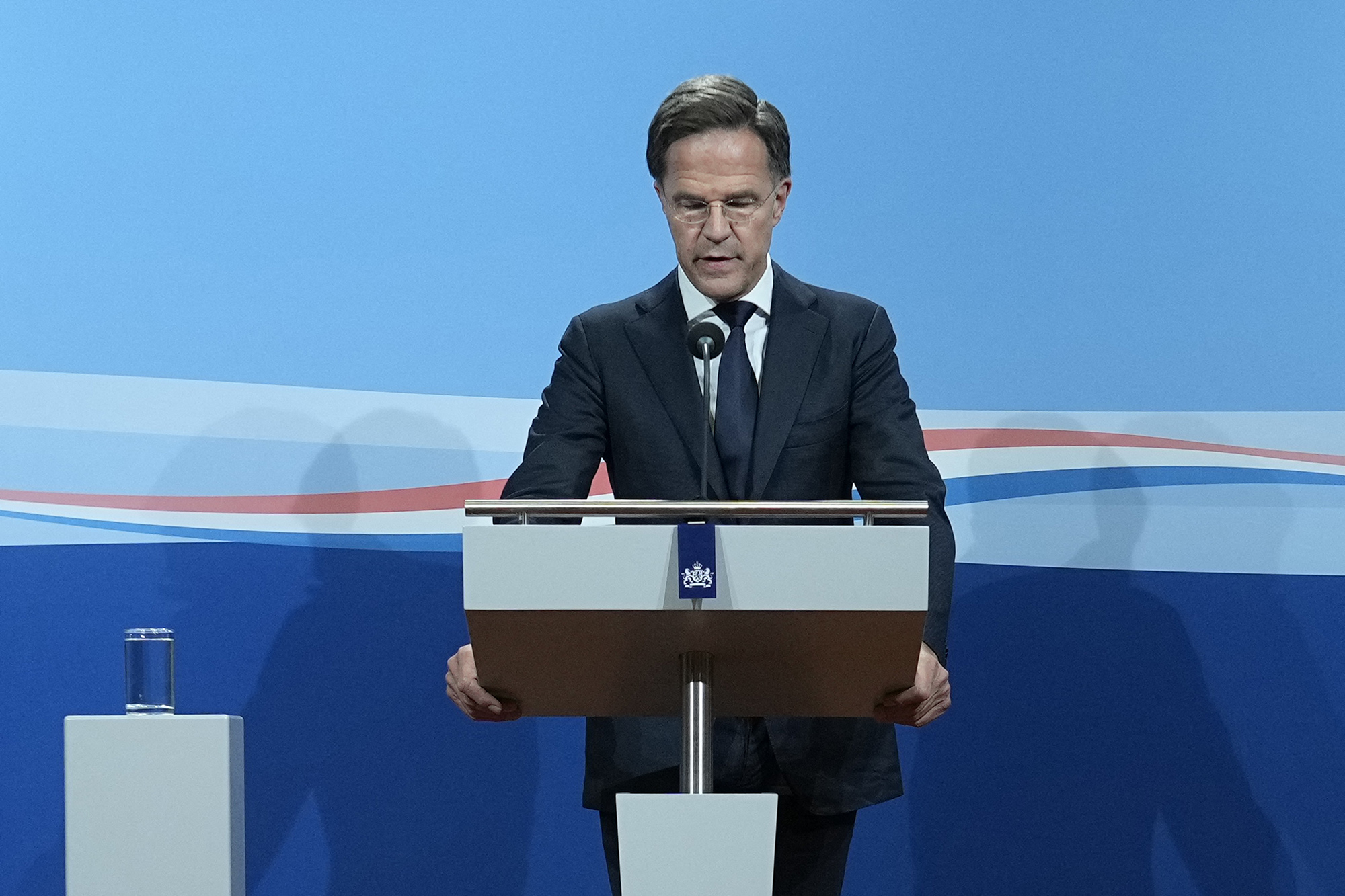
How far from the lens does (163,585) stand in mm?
3170

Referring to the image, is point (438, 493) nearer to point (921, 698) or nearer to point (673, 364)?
point (673, 364)

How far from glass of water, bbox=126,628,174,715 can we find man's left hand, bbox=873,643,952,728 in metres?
1.44

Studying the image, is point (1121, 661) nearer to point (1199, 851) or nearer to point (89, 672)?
point (1199, 851)

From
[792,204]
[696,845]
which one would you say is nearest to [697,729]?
[696,845]

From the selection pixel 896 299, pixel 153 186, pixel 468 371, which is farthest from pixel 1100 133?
pixel 153 186

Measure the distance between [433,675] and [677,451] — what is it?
49.2 inches

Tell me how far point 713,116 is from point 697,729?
1037 millimetres

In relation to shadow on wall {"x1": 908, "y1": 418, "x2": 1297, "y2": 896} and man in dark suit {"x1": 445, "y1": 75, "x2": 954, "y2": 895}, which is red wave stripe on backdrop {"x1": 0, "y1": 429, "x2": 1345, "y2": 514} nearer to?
shadow on wall {"x1": 908, "y1": 418, "x2": 1297, "y2": 896}

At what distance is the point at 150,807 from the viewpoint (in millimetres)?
2359

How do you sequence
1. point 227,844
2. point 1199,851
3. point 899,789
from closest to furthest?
point 899,789 → point 227,844 → point 1199,851

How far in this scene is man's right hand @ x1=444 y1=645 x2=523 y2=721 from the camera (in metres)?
1.70

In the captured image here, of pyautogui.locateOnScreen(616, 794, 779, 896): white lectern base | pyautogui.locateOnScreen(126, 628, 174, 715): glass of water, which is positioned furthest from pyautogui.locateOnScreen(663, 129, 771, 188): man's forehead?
pyautogui.locateOnScreen(126, 628, 174, 715): glass of water

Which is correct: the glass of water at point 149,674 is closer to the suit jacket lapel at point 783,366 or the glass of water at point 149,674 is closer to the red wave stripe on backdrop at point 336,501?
the red wave stripe on backdrop at point 336,501

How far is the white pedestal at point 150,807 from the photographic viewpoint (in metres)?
2.35
